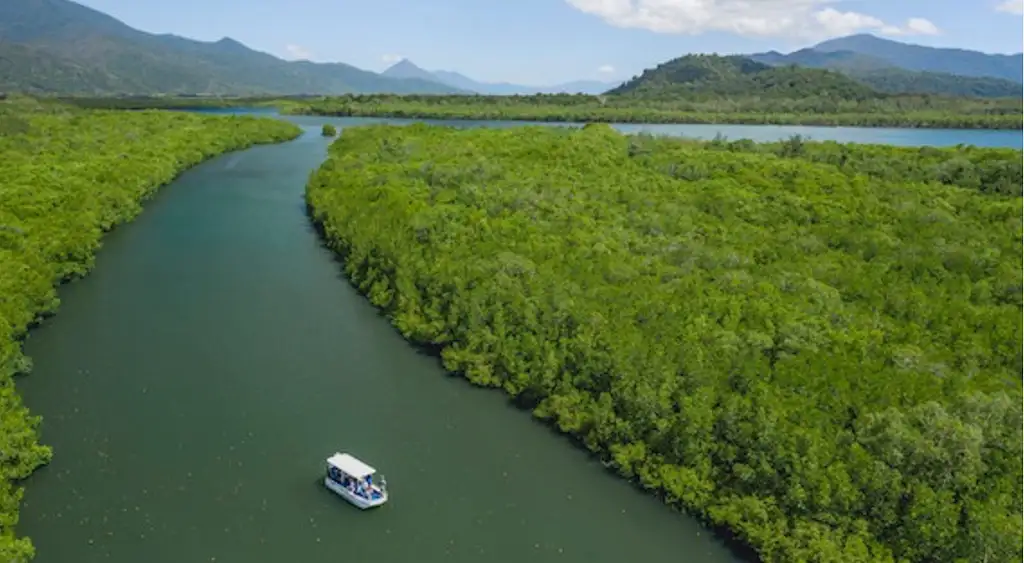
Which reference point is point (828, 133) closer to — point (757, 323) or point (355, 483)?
point (757, 323)

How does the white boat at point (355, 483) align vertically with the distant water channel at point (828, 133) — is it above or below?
below

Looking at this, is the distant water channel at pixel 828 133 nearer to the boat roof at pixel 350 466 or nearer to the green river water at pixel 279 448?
the green river water at pixel 279 448

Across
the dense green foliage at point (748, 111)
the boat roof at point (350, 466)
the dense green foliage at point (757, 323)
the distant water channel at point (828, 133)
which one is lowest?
the boat roof at point (350, 466)

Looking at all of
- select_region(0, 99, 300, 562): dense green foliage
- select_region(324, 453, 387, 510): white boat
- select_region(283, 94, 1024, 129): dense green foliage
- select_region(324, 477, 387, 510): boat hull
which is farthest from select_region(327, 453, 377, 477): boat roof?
select_region(283, 94, 1024, 129): dense green foliage

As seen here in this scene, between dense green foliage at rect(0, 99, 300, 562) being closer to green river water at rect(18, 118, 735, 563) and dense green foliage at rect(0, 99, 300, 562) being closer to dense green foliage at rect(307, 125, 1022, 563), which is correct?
green river water at rect(18, 118, 735, 563)

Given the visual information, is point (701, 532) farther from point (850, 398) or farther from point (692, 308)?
point (692, 308)

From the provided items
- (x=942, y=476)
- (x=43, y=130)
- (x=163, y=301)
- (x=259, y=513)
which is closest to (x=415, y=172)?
(x=163, y=301)

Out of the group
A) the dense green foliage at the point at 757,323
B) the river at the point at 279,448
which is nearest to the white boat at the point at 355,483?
the river at the point at 279,448
